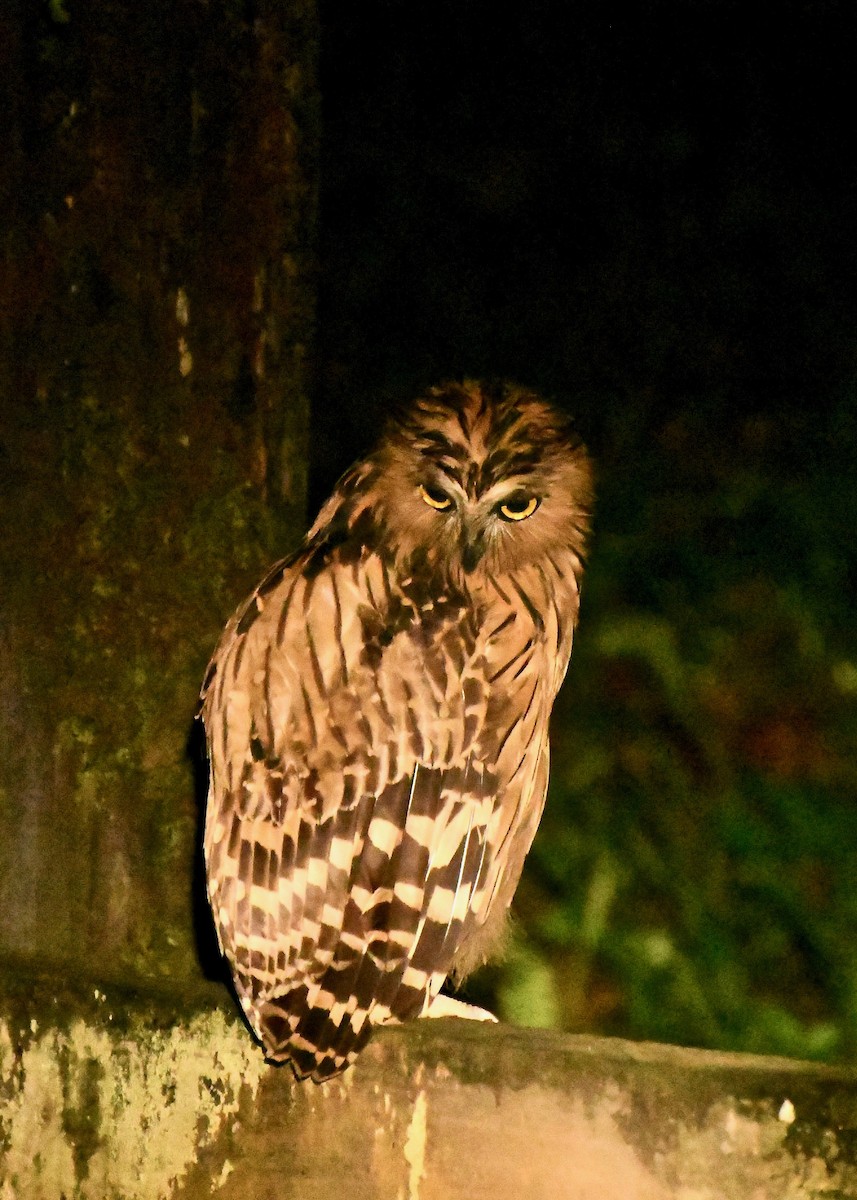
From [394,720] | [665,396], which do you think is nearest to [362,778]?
[394,720]

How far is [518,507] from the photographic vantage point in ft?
7.23

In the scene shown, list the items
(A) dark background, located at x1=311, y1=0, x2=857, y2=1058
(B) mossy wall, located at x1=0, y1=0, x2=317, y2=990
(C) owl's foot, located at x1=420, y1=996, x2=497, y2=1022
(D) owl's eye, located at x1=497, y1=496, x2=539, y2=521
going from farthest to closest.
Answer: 1. (A) dark background, located at x1=311, y1=0, x2=857, y2=1058
2. (B) mossy wall, located at x1=0, y1=0, x2=317, y2=990
3. (C) owl's foot, located at x1=420, y1=996, x2=497, y2=1022
4. (D) owl's eye, located at x1=497, y1=496, x2=539, y2=521

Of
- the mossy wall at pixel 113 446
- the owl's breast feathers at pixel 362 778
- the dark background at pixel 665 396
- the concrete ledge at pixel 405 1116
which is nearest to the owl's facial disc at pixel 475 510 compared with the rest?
the owl's breast feathers at pixel 362 778

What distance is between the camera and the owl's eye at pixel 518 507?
7.15 ft

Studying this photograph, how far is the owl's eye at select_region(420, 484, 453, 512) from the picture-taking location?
2.17m

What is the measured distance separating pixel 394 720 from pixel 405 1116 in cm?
62

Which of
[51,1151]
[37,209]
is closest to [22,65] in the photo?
[37,209]

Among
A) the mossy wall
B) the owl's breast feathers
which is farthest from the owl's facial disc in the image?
the mossy wall

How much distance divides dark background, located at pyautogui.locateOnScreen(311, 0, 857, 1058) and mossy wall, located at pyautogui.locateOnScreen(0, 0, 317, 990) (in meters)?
0.61

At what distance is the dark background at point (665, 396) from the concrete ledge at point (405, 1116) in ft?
3.35

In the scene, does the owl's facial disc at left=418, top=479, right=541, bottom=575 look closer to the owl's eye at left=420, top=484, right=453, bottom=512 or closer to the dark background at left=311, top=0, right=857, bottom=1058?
the owl's eye at left=420, top=484, right=453, bottom=512

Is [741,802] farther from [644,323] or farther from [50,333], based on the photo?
[50,333]

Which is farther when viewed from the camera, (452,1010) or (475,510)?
(452,1010)

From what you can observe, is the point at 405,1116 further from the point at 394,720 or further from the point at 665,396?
the point at 665,396
